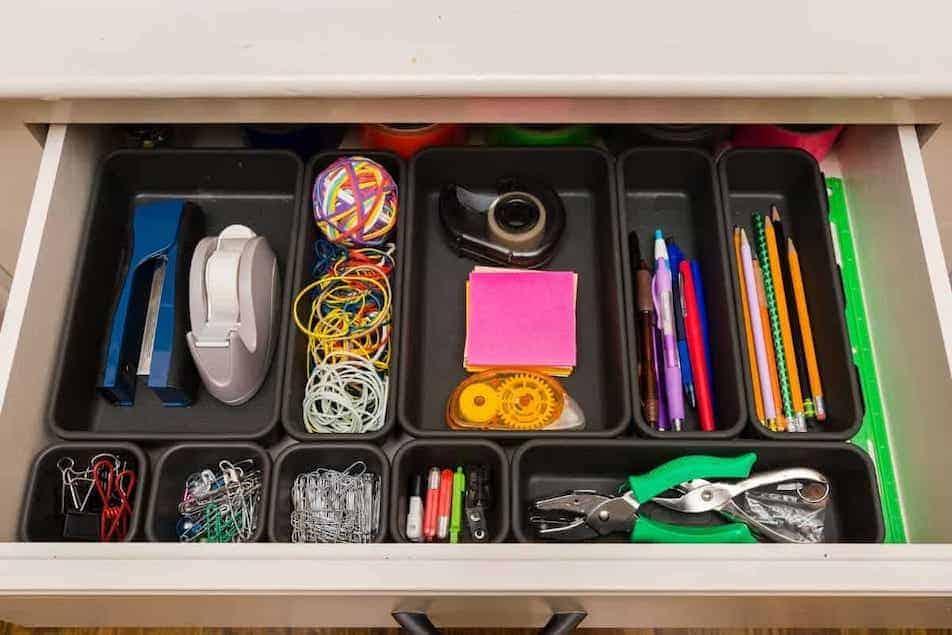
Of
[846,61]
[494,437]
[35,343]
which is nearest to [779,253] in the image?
[846,61]

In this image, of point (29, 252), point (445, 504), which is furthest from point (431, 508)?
point (29, 252)

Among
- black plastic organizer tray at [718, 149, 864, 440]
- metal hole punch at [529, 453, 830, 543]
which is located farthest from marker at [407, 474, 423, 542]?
black plastic organizer tray at [718, 149, 864, 440]

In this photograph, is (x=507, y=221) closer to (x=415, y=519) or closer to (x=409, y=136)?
(x=409, y=136)

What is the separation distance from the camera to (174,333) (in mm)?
770

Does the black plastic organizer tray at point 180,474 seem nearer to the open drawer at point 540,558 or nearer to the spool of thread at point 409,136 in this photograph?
the open drawer at point 540,558

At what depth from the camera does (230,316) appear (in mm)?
756

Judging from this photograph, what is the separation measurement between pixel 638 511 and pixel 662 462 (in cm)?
5

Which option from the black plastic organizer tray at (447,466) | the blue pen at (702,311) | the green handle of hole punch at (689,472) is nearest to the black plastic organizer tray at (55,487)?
the black plastic organizer tray at (447,466)

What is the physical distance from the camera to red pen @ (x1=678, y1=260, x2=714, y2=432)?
786 mm

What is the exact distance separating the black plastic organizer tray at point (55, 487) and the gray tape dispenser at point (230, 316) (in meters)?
0.10

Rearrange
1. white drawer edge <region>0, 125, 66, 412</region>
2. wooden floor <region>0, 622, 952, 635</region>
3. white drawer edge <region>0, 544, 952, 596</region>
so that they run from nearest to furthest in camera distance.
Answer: white drawer edge <region>0, 544, 952, 596</region>
white drawer edge <region>0, 125, 66, 412</region>
wooden floor <region>0, 622, 952, 635</region>

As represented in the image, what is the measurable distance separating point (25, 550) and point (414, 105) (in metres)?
0.48

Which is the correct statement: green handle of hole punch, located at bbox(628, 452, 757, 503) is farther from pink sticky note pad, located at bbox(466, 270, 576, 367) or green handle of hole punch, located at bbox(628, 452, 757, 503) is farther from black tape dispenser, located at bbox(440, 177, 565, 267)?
black tape dispenser, located at bbox(440, 177, 565, 267)

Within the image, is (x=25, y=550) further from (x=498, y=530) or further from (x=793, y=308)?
(x=793, y=308)
